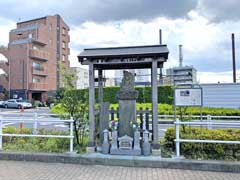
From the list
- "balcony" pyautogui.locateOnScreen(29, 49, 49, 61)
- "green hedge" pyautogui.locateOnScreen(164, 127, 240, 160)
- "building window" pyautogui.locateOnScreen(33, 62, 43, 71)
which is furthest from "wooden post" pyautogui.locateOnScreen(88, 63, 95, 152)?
"building window" pyautogui.locateOnScreen(33, 62, 43, 71)

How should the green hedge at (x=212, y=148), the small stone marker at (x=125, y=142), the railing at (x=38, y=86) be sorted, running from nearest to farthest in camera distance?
the green hedge at (x=212, y=148)
the small stone marker at (x=125, y=142)
the railing at (x=38, y=86)

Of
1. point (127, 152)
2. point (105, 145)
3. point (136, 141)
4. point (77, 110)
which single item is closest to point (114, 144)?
→ point (105, 145)

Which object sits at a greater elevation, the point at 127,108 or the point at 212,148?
the point at 127,108

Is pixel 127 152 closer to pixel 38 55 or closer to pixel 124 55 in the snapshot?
pixel 124 55

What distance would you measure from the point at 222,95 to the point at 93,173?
1846 centimetres

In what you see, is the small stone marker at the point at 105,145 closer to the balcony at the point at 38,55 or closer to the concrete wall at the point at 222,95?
the concrete wall at the point at 222,95

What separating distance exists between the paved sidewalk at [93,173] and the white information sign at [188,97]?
2414 mm

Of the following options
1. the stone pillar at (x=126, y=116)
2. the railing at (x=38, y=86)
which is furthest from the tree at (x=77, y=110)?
the railing at (x=38, y=86)

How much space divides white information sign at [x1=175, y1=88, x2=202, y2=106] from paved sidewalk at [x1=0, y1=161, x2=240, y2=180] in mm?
2414

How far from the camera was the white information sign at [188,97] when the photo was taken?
7465mm

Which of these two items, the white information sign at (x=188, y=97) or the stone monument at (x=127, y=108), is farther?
the white information sign at (x=188, y=97)

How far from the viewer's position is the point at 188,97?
753 cm

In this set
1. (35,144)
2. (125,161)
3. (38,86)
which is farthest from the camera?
(38,86)

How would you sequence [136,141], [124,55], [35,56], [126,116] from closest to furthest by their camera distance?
[136,141]
[124,55]
[126,116]
[35,56]
